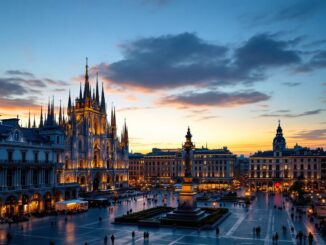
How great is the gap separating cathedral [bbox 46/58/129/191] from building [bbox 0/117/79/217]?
887 inches

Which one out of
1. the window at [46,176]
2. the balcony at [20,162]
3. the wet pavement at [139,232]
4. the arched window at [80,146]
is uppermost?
the arched window at [80,146]

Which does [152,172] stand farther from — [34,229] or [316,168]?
[34,229]

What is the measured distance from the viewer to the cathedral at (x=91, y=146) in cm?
10562

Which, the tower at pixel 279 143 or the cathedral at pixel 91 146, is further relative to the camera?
the tower at pixel 279 143

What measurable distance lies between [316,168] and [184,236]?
10218cm

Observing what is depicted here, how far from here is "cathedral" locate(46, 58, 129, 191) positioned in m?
106

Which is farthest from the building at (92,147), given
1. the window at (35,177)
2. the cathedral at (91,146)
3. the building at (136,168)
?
the building at (136,168)

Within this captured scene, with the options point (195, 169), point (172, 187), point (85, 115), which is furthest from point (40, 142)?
point (195, 169)

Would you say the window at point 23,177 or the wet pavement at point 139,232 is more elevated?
the window at point 23,177

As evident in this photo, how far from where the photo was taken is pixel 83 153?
111m

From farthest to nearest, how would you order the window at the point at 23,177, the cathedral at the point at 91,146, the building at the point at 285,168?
1. the building at the point at 285,168
2. the cathedral at the point at 91,146
3. the window at the point at 23,177

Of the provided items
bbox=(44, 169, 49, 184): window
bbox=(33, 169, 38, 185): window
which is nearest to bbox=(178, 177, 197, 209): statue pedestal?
bbox=(33, 169, 38, 185): window

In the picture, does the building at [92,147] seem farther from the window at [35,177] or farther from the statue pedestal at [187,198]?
the statue pedestal at [187,198]

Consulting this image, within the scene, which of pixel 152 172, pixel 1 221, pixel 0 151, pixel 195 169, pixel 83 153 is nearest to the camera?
pixel 1 221
